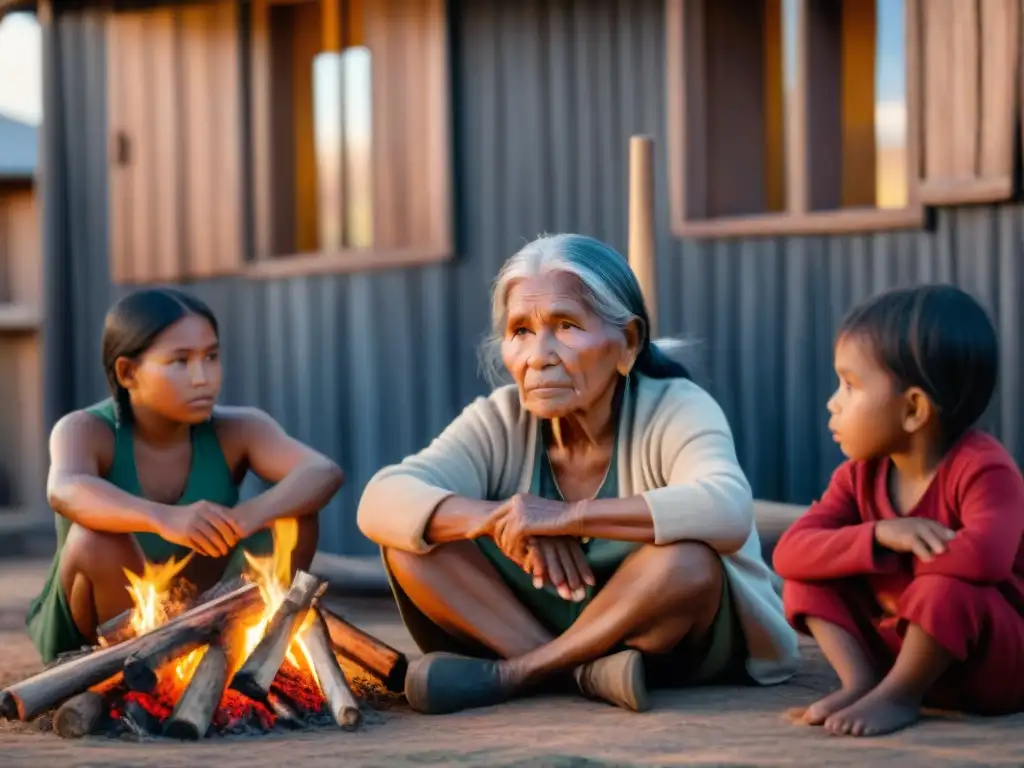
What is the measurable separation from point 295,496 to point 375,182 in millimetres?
4036

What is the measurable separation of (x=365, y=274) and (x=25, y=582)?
8.03 ft

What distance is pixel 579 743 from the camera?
3.69 meters

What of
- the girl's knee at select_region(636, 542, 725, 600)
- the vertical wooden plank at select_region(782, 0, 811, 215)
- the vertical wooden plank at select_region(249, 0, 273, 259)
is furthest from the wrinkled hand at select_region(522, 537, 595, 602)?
the vertical wooden plank at select_region(249, 0, 273, 259)

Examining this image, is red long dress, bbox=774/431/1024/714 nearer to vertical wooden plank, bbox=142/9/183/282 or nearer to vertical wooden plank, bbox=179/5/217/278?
vertical wooden plank, bbox=179/5/217/278

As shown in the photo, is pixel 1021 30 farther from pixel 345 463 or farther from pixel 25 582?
pixel 25 582

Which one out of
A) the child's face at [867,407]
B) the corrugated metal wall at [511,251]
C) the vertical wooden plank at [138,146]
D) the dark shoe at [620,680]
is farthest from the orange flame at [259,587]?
the vertical wooden plank at [138,146]

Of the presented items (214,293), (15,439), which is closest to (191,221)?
(214,293)

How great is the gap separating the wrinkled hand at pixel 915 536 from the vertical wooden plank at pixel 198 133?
6234 millimetres

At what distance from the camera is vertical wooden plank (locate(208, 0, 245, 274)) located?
9141 millimetres

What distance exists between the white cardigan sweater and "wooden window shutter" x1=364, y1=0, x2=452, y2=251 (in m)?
3.92

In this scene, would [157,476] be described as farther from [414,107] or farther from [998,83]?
[414,107]

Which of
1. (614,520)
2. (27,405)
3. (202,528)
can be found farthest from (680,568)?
(27,405)

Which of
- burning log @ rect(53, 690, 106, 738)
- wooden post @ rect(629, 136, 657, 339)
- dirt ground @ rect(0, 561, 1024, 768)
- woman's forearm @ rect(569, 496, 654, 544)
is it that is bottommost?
dirt ground @ rect(0, 561, 1024, 768)

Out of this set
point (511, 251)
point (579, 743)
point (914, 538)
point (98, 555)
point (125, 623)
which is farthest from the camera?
point (511, 251)
